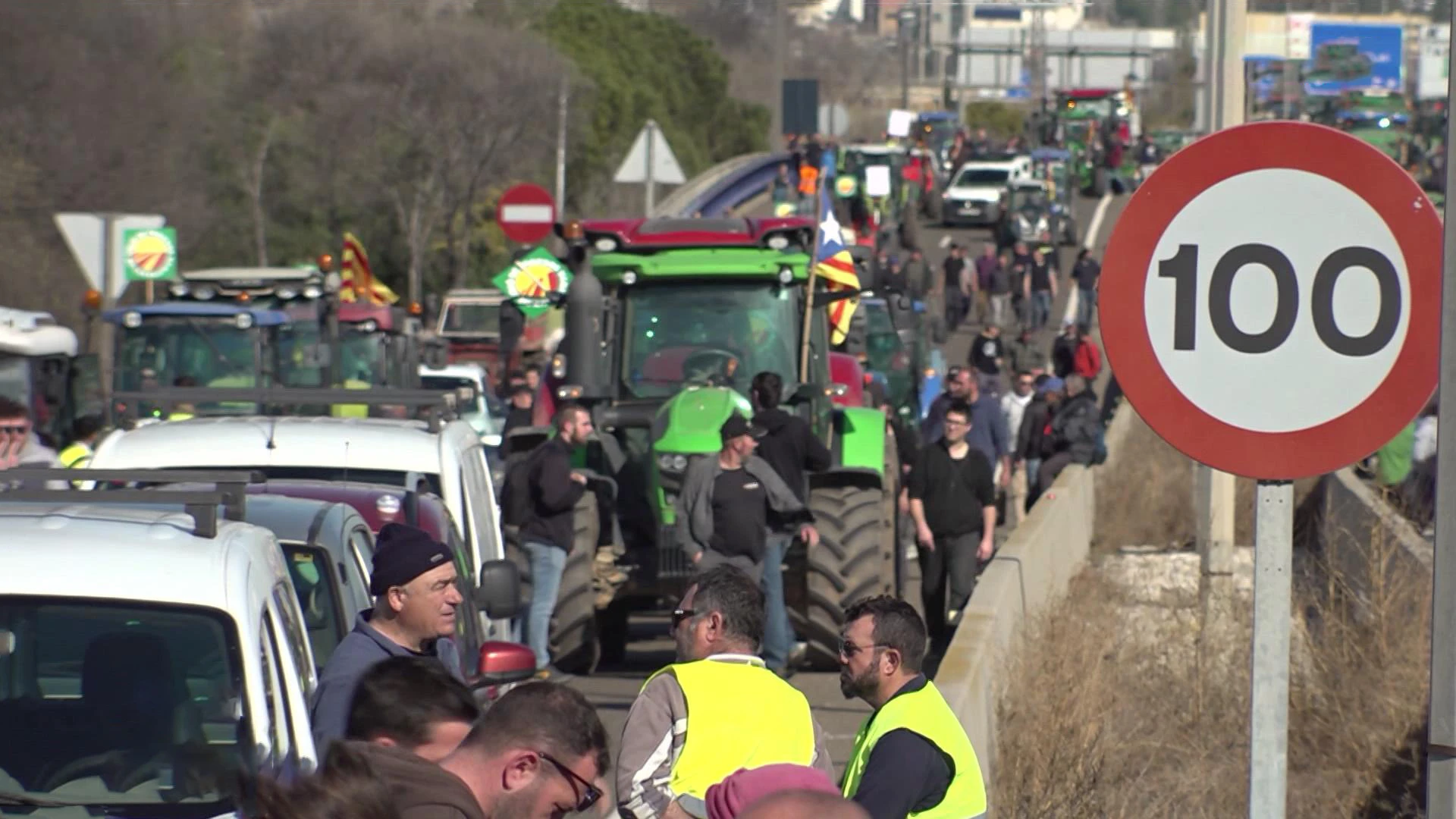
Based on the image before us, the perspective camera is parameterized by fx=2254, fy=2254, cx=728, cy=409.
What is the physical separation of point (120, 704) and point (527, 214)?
65.0 ft

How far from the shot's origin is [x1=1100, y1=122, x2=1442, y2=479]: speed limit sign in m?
4.40

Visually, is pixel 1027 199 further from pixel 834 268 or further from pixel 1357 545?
pixel 1357 545

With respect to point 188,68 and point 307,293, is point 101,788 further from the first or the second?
point 188,68

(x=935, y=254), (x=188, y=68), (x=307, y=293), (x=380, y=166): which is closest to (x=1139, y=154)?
(x=935, y=254)

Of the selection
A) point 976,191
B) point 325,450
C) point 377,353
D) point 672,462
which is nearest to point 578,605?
point 672,462

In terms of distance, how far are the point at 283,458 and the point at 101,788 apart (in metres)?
4.30

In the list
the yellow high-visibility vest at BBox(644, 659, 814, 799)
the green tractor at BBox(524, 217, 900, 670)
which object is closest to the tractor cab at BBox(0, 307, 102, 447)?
the green tractor at BBox(524, 217, 900, 670)

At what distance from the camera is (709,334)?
14859mm

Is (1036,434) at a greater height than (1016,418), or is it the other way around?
(1036,434)

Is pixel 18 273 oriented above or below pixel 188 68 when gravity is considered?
below

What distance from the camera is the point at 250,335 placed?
20.4m

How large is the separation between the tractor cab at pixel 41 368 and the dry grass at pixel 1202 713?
37.1 feet

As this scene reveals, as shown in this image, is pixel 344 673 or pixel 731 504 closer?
pixel 344 673

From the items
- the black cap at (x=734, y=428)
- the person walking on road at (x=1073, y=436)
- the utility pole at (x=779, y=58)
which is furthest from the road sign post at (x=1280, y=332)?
the person walking on road at (x=1073, y=436)
